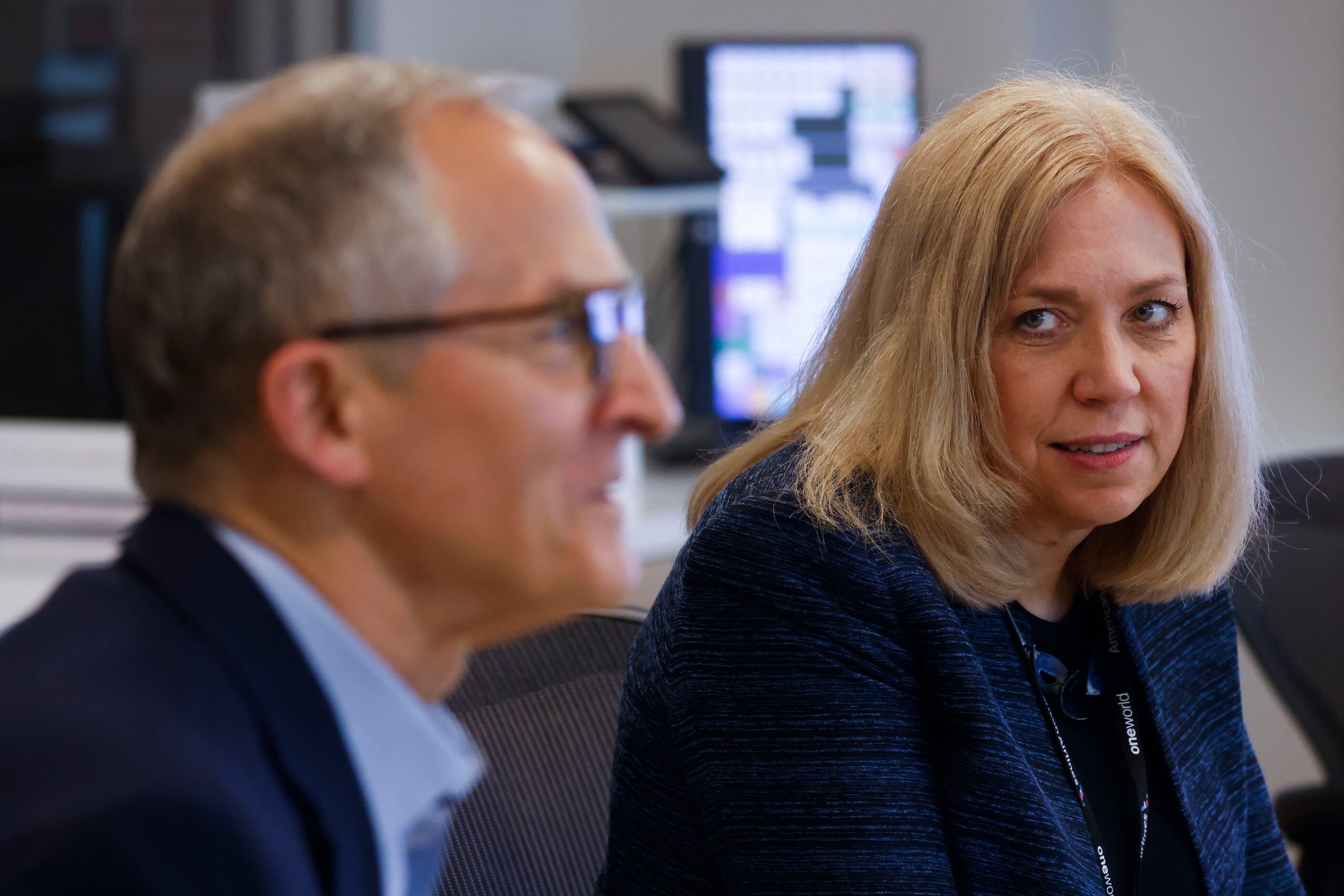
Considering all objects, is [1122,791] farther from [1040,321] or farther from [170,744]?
[170,744]

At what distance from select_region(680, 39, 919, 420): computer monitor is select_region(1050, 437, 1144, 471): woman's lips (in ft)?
5.65

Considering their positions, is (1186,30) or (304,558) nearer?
(304,558)

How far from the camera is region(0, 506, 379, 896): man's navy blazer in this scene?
547 mm

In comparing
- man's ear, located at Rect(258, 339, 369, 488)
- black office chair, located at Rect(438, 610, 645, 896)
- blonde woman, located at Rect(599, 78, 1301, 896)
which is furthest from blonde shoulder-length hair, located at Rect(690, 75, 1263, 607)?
man's ear, located at Rect(258, 339, 369, 488)

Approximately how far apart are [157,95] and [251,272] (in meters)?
2.74

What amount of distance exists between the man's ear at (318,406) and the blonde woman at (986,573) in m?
0.55

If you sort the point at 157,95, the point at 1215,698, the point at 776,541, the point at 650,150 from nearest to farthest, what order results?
the point at 776,541 < the point at 1215,698 < the point at 650,150 < the point at 157,95

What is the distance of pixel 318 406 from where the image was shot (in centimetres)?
67

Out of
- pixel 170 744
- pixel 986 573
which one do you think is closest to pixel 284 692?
pixel 170 744

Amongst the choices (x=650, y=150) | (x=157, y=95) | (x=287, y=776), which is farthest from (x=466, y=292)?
(x=157, y=95)

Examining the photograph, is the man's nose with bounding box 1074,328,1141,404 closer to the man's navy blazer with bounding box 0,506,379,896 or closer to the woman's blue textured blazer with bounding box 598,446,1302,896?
the woman's blue textured blazer with bounding box 598,446,1302,896

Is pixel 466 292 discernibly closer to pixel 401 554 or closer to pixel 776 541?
pixel 401 554

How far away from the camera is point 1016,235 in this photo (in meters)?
1.23

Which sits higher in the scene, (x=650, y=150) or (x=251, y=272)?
(x=251, y=272)
